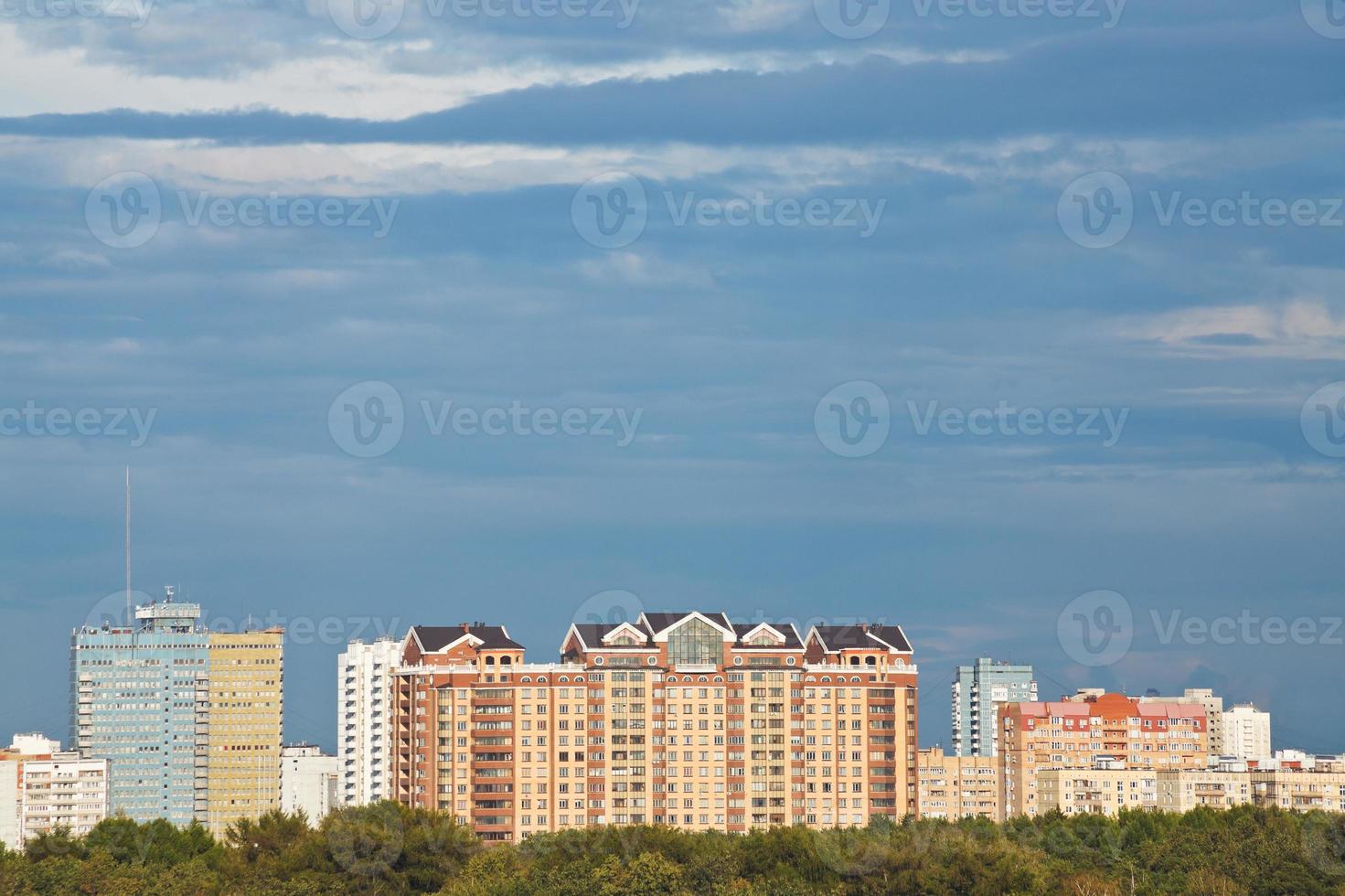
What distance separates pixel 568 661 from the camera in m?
61.1

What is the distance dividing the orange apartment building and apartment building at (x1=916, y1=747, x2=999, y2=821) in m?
20.0

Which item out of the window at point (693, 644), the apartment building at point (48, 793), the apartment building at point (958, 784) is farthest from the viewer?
the apartment building at point (958, 784)

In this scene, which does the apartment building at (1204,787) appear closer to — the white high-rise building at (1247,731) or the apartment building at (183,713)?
the white high-rise building at (1247,731)

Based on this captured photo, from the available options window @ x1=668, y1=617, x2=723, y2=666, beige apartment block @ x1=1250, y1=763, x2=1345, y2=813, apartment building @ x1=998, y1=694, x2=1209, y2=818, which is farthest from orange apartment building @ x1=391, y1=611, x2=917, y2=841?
apartment building @ x1=998, y1=694, x2=1209, y2=818

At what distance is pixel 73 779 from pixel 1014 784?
38541mm

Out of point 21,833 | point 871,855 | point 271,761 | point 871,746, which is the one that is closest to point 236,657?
point 271,761

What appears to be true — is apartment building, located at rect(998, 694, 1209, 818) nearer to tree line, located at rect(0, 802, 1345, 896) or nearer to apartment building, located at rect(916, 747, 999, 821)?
apartment building, located at rect(916, 747, 999, 821)

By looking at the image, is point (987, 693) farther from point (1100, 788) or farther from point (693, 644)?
point (693, 644)

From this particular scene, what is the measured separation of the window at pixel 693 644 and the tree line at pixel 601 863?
20691 mm

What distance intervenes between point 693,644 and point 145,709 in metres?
38.7

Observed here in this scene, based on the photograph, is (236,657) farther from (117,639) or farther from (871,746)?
(871,746)

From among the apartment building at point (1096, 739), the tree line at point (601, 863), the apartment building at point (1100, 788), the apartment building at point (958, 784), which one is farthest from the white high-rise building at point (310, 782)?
the tree line at point (601, 863)

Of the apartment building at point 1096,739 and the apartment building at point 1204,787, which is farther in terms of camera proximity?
the apartment building at point 1096,739

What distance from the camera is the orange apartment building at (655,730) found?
57.9 m
